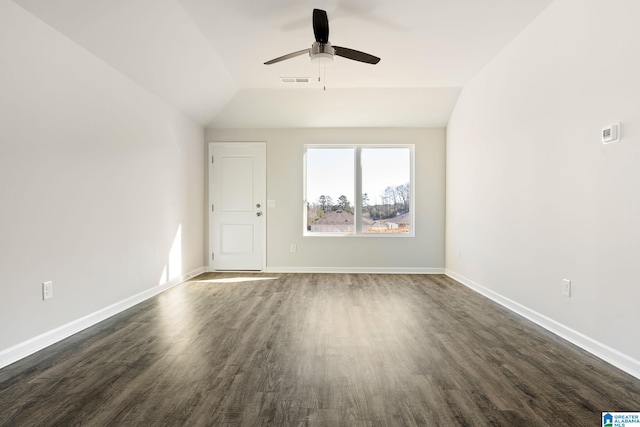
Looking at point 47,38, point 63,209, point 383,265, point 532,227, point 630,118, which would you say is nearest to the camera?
point 630,118

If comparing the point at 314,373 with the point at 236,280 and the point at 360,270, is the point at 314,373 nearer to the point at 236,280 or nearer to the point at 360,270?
the point at 236,280

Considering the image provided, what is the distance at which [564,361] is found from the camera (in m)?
2.41

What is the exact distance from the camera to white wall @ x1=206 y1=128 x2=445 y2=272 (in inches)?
232

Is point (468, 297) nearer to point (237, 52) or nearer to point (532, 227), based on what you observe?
point (532, 227)

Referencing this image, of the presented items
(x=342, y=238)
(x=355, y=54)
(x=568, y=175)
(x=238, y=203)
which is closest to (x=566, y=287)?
(x=568, y=175)

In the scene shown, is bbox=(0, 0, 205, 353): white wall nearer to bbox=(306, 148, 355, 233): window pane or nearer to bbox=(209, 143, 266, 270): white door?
bbox=(209, 143, 266, 270): white door

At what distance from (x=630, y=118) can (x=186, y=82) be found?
13.9 ft

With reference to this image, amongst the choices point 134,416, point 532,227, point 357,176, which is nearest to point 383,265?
point 357,176

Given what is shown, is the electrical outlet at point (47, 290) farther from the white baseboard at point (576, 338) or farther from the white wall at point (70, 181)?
the white baseboard at point (576, 338)

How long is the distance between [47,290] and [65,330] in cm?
39

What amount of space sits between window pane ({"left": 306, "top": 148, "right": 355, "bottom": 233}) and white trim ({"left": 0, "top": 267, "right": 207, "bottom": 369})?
2686 mm

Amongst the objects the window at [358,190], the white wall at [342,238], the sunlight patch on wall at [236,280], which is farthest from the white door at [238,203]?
the window at [358,190]

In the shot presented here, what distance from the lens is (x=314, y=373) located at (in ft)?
7.32

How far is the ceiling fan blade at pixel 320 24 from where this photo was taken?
2732mm
